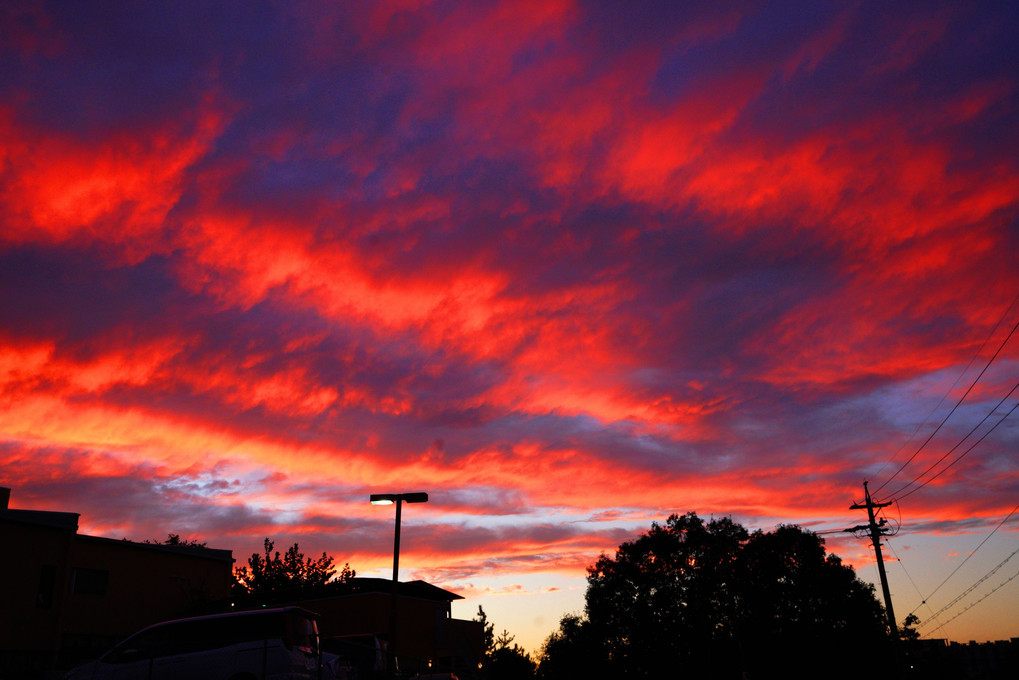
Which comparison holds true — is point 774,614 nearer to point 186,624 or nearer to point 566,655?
point 566,655

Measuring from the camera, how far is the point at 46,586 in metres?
29.6

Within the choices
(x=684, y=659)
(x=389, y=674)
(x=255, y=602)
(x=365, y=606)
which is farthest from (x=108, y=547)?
(x=684, y=659)

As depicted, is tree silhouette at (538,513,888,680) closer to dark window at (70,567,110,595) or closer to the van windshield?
Answer: dark window at (70,567,110,595)

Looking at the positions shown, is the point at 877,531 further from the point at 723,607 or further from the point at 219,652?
the point at 219,652

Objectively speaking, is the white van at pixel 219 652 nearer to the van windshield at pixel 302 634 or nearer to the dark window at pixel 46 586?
the van windshield at pixel 302 634

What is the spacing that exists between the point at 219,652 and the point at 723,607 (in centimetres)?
5112

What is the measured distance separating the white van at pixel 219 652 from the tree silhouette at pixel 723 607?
42.1m

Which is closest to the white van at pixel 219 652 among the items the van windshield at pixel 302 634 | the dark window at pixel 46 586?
the van windshield at pixel 302 634

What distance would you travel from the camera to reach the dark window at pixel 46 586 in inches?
1150

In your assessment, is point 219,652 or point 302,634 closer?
point 219,652

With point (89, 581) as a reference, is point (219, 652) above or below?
below

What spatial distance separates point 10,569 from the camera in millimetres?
28219

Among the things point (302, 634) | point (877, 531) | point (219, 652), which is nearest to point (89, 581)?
point (219, 652)

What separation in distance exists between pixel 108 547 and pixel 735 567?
4498cm
